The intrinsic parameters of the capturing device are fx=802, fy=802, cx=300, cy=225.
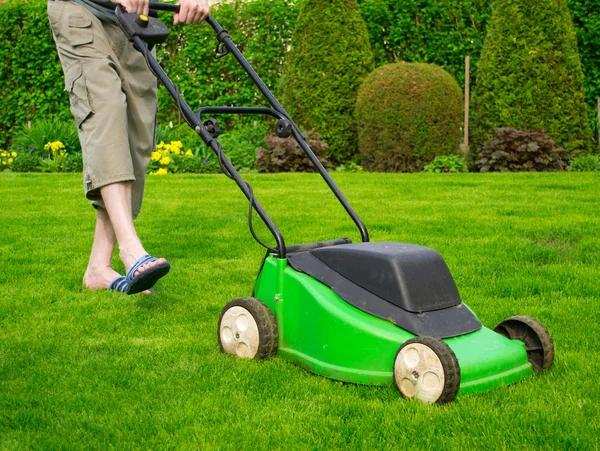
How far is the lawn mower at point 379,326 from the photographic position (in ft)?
7.41

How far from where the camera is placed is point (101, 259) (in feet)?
12.2

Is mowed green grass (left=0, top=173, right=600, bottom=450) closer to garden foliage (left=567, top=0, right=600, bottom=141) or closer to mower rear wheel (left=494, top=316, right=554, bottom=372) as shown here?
mower rear wheel (left=494, top=316, right=554, bottom=372)

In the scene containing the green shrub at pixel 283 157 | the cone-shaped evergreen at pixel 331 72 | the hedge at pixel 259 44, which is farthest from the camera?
the hedge at pixel 259 44

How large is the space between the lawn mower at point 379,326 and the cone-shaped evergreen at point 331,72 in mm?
7218

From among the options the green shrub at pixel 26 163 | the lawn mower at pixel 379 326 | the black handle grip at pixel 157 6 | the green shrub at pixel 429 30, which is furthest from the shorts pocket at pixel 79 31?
the green shrub at pixel 429 30

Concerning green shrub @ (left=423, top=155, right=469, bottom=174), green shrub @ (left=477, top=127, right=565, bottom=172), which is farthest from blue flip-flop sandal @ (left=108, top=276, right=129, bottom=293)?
green shrub @ (left=477, top=127, right=565, bottom=172)

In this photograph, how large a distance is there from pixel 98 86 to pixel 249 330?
1.34 m

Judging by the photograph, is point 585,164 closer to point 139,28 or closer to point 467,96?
point 467,96

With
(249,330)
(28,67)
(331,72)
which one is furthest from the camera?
(28,67)

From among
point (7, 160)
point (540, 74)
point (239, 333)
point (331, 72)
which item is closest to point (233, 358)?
point (239, 333)

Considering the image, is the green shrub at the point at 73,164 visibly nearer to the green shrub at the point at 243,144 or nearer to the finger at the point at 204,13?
the green shrub at the point at 243,144

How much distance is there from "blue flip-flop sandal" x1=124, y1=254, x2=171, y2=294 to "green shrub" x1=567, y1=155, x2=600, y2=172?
22.5 feet

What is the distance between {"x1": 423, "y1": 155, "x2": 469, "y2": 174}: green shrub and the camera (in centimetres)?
888

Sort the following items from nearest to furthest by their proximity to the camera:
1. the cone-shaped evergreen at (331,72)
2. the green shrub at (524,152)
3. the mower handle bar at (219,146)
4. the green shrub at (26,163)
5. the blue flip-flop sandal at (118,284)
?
the mower handle bar at (219,146) → the blue flip-flop sandal at (118,284) → the green shrub at (524,152) → the green shrub at (26,163) → the cone-shaped evergreen at (331,72)
